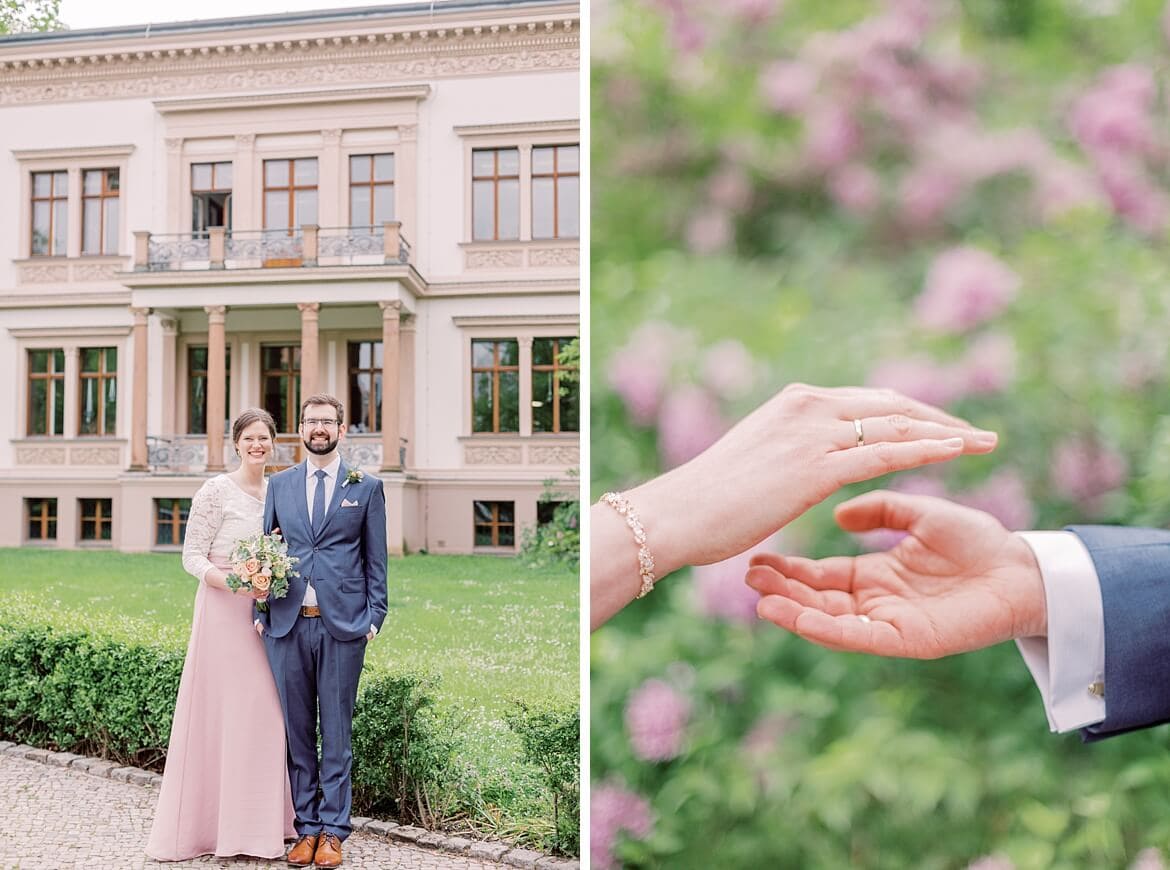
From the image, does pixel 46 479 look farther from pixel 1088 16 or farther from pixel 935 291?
pixel 1088 16

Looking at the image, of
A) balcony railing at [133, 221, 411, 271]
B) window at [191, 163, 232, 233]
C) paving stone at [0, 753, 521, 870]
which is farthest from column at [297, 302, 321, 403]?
paving stone at [0, 753, 521, 870]

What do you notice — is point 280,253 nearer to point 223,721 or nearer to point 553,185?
point 553,185

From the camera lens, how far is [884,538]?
1.63 meters

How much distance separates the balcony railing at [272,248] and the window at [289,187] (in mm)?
47

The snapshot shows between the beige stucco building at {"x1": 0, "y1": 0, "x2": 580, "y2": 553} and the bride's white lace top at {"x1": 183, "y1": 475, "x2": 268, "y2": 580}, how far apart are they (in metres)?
0.45

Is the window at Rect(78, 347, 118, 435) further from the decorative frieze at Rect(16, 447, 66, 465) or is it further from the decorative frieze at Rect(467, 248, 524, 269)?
the decorative frieze at Rect(467, 248, 524, 269)

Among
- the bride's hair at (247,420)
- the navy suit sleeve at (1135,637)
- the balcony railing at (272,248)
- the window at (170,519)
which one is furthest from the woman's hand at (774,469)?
the window at (170,519)

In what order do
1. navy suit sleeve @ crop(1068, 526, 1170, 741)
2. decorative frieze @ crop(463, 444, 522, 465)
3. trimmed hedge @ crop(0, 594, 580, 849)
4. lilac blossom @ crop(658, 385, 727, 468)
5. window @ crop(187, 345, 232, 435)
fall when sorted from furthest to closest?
decorative frieze @ crop(463, 444, 522, 465) < window @ crop(187, 345, 232, 435) < trimmed hedge @ crop(0, 594, 580, 849) < lilac blossom @ crop(658, 385, 727, 468) < navy suit sleeve @ crop(1068, 526, 1170, 741)

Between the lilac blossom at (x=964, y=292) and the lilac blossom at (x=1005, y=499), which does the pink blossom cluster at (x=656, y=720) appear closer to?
the lilac blossom at (x=1005, y=499)

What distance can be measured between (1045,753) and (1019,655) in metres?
0.18

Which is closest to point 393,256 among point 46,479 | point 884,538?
point 46,479

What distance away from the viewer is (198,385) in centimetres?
274

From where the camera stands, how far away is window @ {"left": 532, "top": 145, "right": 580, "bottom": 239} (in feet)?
9.37

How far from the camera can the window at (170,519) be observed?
2.75 m
